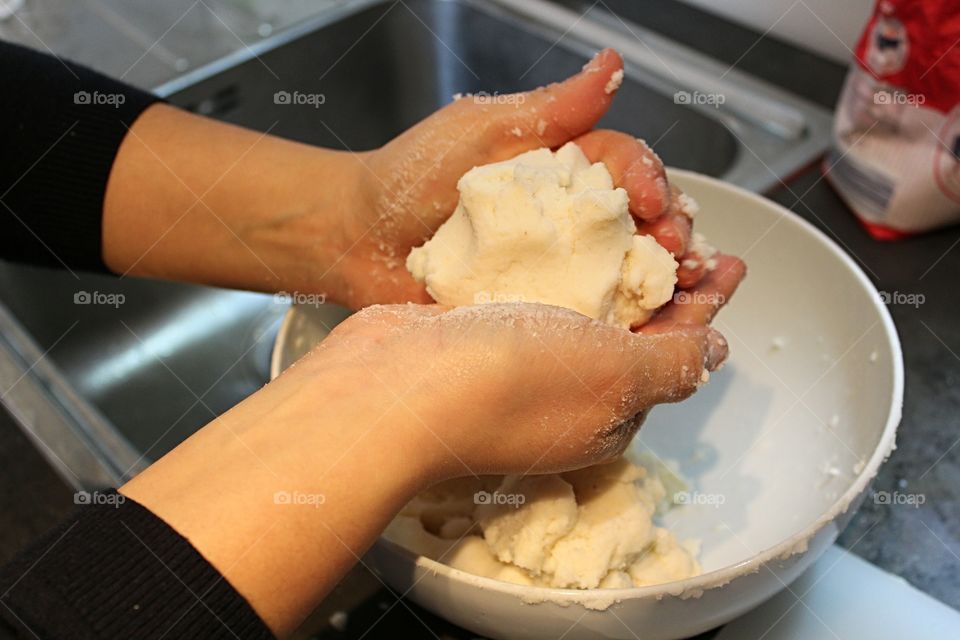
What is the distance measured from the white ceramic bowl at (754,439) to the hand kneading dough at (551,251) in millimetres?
236

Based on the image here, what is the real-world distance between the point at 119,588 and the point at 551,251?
474mm

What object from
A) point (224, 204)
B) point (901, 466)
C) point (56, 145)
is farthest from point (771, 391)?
point (56, 145)

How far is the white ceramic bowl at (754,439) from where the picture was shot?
68 cm

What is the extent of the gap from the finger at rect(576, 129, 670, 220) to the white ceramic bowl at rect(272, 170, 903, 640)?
19cm

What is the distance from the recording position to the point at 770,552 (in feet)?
2.19

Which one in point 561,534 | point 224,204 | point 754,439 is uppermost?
point 224,204

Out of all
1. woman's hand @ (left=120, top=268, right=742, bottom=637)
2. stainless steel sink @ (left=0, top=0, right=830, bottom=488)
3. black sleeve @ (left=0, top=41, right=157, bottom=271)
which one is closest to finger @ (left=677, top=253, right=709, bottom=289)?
woman's hand @ (left=120, top=268, right=742, bottom=637)

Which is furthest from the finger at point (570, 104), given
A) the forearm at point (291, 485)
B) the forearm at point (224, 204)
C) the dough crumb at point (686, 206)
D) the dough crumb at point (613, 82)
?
the forearm at point (291, 485)

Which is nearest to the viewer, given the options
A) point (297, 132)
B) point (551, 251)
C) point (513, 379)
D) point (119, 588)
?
point (119, 588)

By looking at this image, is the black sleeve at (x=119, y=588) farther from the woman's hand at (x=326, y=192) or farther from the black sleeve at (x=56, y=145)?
the black sleeve at (x=56, y=145)

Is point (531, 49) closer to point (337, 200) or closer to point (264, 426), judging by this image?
point (337, 200)

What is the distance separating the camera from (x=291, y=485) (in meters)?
0.61

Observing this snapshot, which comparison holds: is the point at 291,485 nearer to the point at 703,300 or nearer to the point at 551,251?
the point at 551,251

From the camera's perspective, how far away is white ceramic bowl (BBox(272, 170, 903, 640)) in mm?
675
